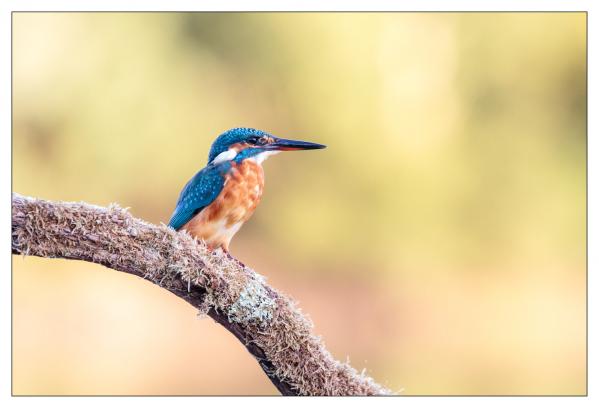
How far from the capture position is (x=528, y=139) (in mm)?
4801

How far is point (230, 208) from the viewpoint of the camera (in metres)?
2.63

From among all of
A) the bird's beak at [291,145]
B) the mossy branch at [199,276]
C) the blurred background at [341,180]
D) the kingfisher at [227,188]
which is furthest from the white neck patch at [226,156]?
the blurred background at [341,180]

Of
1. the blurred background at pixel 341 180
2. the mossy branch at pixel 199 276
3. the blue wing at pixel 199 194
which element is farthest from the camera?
the blurred background at pixel 341 180

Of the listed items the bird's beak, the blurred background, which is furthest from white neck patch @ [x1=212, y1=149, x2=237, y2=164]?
the blurred background

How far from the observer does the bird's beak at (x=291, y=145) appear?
261 cm

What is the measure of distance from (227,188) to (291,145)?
286mm

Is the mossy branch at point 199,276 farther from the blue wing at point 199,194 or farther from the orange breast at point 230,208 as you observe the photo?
the blue wing at point 199,194

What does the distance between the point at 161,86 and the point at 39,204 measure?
2629 millimetres

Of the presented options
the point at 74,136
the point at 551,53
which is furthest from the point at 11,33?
the point at 551,53

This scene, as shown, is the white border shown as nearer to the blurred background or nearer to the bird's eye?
the blurred background

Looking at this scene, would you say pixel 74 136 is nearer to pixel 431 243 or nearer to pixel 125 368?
pixel 125 368
